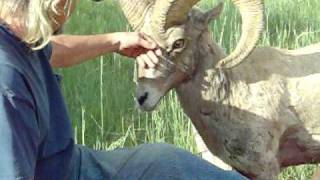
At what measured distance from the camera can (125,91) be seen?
25.5 feet

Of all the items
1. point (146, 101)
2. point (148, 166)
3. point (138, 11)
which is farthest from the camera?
point (138, 11)

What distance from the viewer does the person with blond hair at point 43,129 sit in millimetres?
2496

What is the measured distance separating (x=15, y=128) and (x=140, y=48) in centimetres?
170

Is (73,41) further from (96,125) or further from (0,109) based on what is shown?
(96,125)

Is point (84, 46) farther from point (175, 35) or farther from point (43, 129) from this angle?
point (43, 129)

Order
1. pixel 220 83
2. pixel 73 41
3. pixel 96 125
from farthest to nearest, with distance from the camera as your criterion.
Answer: pixel 96 125 < pixel 220 83 < pixel 73 41

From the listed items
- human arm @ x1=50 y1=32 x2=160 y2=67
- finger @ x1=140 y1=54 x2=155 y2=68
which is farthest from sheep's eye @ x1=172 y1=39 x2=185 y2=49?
human arm @ x1=50 y1=32 x2=160 y2=67

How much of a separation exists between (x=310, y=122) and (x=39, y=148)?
2337mm

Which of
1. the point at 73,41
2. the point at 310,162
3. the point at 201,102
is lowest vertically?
the point at 310,162

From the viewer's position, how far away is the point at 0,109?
97.3 inches

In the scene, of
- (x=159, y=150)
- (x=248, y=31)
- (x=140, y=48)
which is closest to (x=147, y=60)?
(x=140, y=48)

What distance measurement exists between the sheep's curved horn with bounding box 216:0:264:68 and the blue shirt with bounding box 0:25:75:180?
5.21ft

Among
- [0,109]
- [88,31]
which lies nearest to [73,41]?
[0,109]

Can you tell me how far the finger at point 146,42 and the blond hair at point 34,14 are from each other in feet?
4.69
